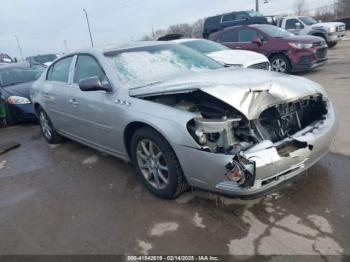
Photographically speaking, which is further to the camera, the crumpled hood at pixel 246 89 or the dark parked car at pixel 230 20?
the dark parked car at pixel 230 20

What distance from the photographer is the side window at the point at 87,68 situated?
3967 millimetres

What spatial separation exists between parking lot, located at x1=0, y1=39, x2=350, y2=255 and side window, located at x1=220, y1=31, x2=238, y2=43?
7189 millimetres

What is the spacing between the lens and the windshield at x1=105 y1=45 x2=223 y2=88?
12.3 ft

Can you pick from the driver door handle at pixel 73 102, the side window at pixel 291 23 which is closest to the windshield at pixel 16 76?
the driver door handle at pixel 73 102

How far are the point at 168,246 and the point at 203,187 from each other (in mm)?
576

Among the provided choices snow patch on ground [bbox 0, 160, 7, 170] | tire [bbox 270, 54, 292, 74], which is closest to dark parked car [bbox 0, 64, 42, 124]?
snow patch on ground [bbox 0, 160, 7, 170]

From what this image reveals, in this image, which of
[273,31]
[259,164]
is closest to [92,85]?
Result: [259,164]

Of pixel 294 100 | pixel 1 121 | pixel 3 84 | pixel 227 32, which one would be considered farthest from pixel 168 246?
pixel 227 32

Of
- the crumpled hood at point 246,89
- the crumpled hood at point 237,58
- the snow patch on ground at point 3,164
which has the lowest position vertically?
the snow patch on ground at point 3,164

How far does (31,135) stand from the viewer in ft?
22.6

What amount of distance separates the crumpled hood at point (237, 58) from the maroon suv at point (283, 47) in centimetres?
184

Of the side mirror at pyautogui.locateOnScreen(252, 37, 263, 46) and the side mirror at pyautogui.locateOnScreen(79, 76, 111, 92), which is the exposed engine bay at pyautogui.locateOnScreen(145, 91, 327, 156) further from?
the side mirror at pyautogui.locateOnScreen(252, 37, 263, 46)

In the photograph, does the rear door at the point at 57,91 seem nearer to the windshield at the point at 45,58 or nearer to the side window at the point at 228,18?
the windshield at the point at 45,58

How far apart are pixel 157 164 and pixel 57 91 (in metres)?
2.41
